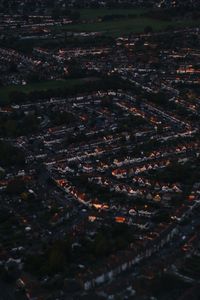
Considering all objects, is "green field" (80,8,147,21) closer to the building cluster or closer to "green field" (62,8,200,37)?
"green field" (62,8,200,37)

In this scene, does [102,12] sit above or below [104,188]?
above

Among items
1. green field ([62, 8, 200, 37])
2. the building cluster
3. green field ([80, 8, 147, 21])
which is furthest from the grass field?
green field ([80, 8, 147, 21])

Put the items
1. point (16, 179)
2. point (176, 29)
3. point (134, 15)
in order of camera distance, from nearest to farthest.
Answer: point (16, 179) → point (176, 29) → point (134, 15)

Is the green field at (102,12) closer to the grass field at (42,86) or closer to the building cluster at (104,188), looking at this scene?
the building cluster at (104,188)

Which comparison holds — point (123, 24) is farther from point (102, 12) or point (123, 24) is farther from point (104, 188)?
point (104, 188)

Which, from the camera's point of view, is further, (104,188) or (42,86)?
(42,86)

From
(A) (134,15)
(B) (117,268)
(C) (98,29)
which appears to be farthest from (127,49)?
(B) (117,268)

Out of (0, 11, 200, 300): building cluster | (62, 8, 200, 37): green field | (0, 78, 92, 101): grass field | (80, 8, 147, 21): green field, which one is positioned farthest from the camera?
(80, 8, 147, 21): green field

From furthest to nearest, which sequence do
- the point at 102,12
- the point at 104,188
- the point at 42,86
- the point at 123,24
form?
1. the point at 102,12
2. the point at 123,24
3. the point at 42,86
4. the point at 104,188

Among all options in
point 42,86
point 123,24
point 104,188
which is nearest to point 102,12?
point 123,24

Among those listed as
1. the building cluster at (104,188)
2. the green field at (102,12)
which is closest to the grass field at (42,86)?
the building cluster at (104,188)

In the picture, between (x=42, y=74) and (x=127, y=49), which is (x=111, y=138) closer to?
(x=42, y=74)
